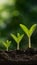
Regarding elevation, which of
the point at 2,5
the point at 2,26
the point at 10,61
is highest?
the point at 2,5

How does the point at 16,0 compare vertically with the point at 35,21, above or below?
above

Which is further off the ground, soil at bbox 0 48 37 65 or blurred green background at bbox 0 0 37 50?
blurred green background at bbox 0 0 37 50

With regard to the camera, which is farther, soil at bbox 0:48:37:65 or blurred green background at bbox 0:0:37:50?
blurred green background at bbox 0:0:37:50

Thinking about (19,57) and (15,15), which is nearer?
(19,57)

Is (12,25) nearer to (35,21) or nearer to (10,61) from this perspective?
(35,21)

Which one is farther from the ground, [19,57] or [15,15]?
[15,15]

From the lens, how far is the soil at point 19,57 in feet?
0.75

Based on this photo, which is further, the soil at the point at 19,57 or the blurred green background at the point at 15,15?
the blurred green background at the point at 15,15

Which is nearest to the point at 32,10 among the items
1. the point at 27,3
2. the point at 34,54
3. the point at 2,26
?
the point at 27,3

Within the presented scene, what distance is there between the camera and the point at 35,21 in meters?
0.75

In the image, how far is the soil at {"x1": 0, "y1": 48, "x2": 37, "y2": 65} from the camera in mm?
228

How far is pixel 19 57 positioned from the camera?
24cm

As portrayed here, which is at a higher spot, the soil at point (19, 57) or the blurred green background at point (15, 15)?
the blurred green background at point (15, 15)

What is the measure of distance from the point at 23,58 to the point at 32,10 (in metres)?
0.55
